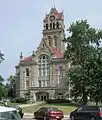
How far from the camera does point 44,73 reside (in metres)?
103

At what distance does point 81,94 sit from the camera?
70.1 meters

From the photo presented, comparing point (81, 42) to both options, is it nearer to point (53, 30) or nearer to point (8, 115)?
point (53, 30)

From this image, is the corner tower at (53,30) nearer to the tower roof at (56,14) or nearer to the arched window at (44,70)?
the tower roof at (56,14)

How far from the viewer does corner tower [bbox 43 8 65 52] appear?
111562 mm

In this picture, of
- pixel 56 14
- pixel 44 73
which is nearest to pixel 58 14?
pixel 56 14

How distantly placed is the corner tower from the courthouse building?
1.01 ft

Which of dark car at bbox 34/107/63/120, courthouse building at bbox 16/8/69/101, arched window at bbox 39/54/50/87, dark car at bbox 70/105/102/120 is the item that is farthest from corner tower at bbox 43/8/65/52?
dark car at bbox 70/105/102/120

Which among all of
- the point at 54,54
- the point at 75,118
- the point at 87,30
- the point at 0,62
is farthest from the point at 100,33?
the point at 75,118

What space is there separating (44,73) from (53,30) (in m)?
15.9

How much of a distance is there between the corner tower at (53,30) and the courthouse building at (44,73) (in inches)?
12.1

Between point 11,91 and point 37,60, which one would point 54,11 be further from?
point 11,91

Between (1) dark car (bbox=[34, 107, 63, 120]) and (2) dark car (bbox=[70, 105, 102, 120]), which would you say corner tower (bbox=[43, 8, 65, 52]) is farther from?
(2) dark car (bbox=[70, 105, 102, 120])

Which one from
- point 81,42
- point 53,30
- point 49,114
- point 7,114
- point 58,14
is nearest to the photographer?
point 7,114

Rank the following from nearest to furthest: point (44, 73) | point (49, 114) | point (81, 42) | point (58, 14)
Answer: point (49, 114) < point (81, 42) < point (44, 73) < point (58, 14)
